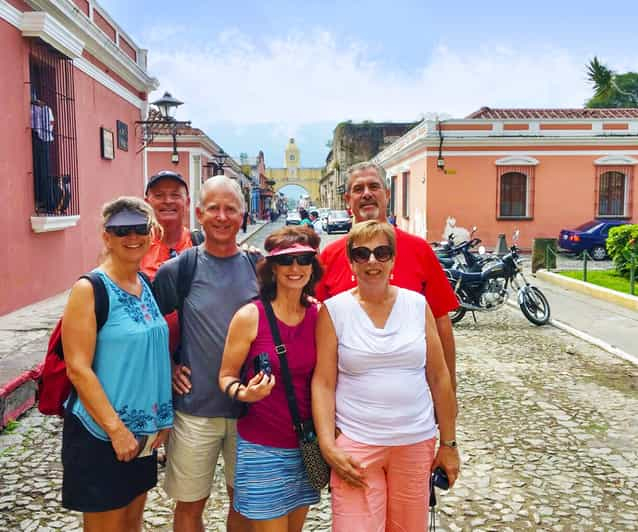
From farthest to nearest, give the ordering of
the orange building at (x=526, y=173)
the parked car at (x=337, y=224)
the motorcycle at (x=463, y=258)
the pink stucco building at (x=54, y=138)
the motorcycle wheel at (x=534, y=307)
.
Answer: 1. the parked car at (x=337, y=224)
2. the orange building at (x=526, y=173)
3. the motorcycle at (x=463, y=258)
4. the motorcycle wheel at (x=534, y=307)
5. the pink stucco building at (x=54, y=138)

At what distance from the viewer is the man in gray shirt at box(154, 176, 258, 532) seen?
9.07 feet

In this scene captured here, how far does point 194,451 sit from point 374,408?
84 cm

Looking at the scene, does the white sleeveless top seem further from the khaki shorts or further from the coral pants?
the khaki shorts

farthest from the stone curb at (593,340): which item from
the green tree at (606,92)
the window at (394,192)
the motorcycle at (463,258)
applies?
the green tree at (606,92)

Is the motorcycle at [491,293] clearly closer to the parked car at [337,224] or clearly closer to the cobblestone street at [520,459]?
the cobblestone street at [520,459]

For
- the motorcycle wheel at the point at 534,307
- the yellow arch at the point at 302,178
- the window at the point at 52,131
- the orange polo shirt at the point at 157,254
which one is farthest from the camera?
the yellow arch at the point at 302,178

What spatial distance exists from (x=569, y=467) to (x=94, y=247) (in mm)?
10143

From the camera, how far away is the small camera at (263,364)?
7.98 feet

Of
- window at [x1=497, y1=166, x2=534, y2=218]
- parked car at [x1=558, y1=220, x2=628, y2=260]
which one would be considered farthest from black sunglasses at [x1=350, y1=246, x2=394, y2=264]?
window at [x1=497, y1=166, x2=534, y2=218]

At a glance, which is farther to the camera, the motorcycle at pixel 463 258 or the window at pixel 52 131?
the motorcycle at pixel 463 258

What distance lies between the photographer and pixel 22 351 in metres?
6.32

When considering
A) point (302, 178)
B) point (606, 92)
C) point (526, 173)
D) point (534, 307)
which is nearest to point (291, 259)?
point (534, 307)

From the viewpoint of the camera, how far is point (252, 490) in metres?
2.49

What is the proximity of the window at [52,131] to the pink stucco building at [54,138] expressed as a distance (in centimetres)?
2
